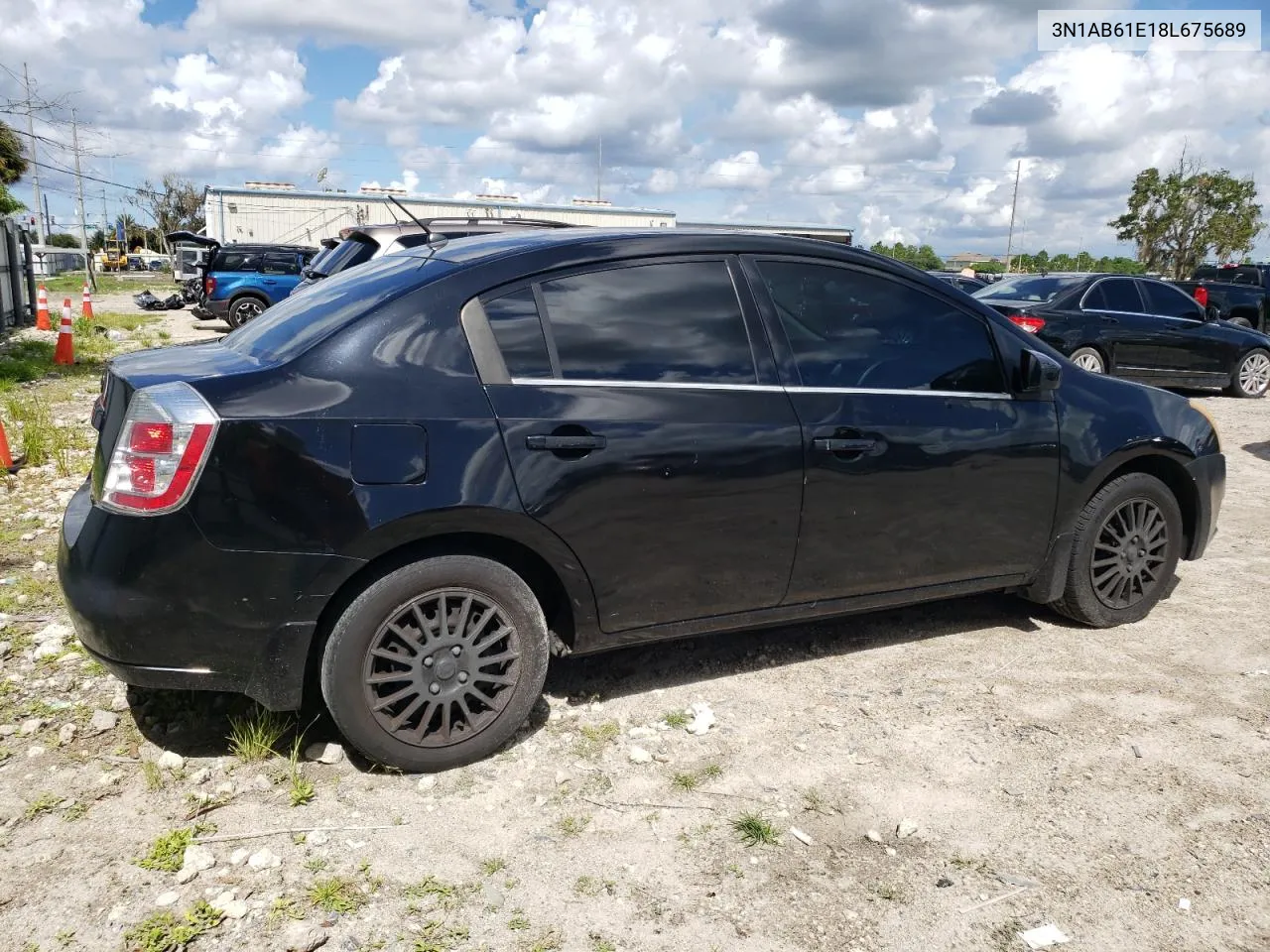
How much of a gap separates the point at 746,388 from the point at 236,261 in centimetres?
1964

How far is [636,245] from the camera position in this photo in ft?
11.8

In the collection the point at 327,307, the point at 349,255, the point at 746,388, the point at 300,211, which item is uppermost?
the point at 300,211

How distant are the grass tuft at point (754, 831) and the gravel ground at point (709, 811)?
3cm

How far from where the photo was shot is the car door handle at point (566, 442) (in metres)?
3.24

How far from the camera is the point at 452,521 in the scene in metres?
3.14

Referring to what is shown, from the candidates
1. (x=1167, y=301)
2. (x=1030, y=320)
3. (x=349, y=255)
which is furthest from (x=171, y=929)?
(x=1167, y=301)

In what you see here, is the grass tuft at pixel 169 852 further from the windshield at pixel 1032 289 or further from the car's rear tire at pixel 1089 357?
the car's rear tire at pixel 1089 357

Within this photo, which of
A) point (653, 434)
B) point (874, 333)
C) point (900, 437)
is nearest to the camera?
point (653, 434)

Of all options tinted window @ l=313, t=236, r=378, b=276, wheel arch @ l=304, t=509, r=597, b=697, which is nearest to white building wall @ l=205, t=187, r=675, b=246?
tinted window @ l=313, t=236, r=378, b=276

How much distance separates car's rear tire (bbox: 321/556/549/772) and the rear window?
816mm

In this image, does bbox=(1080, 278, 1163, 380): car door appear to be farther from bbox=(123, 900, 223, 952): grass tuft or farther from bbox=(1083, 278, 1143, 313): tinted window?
bbox=(123, 900, 223, 952): grass tuft

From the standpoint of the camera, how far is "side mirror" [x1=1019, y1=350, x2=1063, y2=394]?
4117 mm

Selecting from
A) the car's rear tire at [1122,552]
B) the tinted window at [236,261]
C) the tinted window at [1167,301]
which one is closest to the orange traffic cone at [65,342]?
the tinted window at [236,261]

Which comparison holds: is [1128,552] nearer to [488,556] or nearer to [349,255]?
[488,556]
